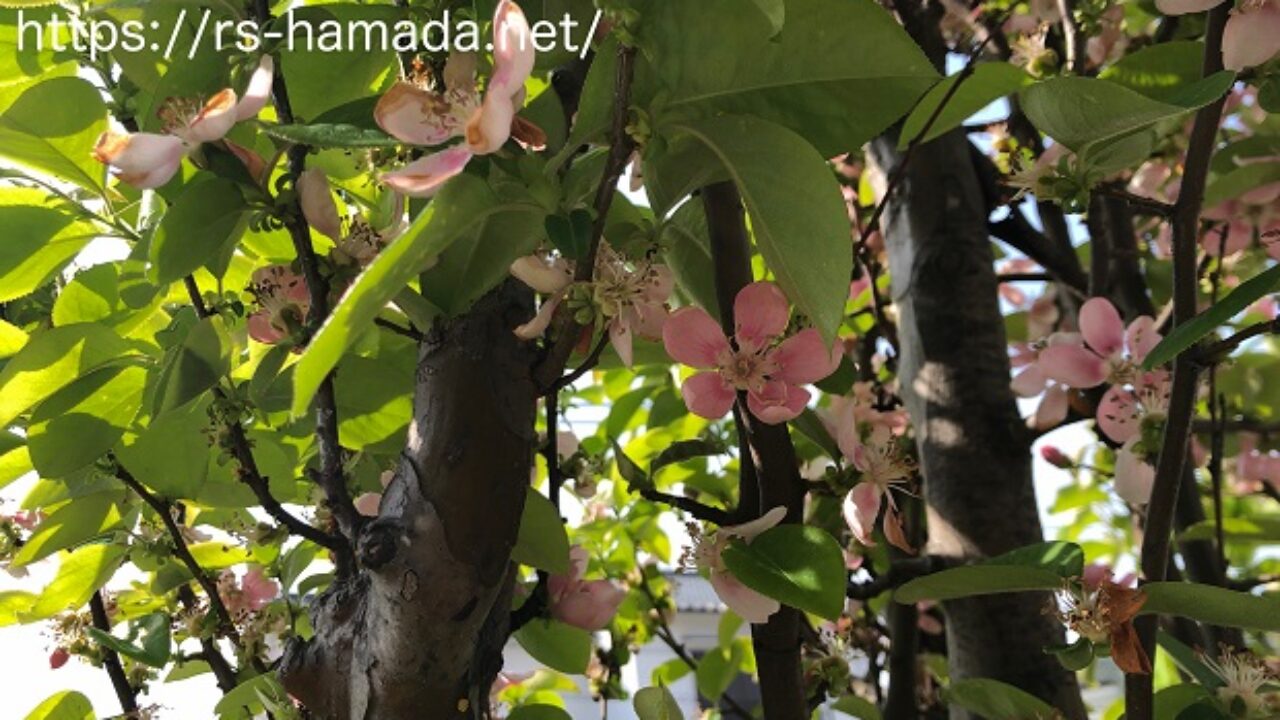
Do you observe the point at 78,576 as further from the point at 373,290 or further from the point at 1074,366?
the point at 1074,366

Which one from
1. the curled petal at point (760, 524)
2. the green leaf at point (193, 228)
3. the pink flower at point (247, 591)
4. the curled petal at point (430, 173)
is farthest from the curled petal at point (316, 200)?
the pink flower at point (247, 591)

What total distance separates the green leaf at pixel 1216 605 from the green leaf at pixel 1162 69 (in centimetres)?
33

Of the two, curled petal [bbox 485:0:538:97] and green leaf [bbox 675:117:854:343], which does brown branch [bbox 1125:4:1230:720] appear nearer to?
green leaf [bbox 675:117:854:343]

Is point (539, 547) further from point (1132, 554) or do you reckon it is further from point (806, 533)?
point (1132, 554)

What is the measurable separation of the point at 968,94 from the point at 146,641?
61 centimetres

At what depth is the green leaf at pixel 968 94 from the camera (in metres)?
0.67

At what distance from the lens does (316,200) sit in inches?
22.4

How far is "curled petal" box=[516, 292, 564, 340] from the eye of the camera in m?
0.57

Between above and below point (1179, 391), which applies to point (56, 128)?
above

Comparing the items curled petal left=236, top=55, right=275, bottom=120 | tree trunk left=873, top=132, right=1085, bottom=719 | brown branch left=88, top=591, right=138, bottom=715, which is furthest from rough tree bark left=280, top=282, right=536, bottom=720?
tree trunk left=873, top=132, right=1085, bottom=719

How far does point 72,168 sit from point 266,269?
0.46 ft

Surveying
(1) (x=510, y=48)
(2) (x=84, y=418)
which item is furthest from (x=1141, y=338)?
(2) (x=84, y=418)

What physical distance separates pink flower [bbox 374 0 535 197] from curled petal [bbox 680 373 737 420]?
217mm

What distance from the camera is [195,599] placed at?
956 mm
